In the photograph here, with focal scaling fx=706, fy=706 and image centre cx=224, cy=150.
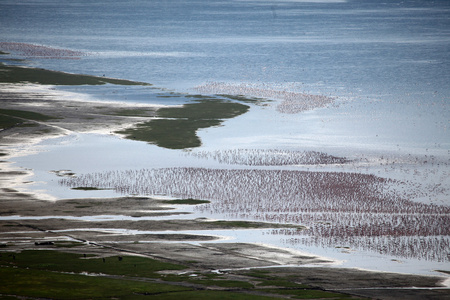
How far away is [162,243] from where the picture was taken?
3953cm

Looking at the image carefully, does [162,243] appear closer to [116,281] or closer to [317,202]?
[116,281]

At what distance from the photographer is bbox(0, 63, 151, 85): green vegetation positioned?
104 metres

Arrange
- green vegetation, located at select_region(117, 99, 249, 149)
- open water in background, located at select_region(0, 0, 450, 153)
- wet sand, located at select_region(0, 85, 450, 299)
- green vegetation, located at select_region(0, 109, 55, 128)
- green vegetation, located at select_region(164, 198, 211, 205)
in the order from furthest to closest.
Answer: open water in background, located at select_region(0, 0, 450, 153)
green vegetation, located at select_region(0, 109, 55, 128)
green vegetation, located at select_region(117, 99, 249, 149)
green vegetation, located at select_region(164, 198, 211, 205)
wet sand, located at select_region(0, 85, 450, 299)

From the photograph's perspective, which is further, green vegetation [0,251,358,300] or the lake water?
the lake water

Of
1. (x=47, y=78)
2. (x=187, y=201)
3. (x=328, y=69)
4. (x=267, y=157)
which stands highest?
(x=328, y=69)

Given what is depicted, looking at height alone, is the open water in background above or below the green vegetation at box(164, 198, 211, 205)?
above

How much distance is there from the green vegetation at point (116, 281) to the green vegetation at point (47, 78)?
7068 cm

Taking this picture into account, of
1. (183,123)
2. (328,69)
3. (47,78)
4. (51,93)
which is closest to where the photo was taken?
(183,123)

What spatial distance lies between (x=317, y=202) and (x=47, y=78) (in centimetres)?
6942

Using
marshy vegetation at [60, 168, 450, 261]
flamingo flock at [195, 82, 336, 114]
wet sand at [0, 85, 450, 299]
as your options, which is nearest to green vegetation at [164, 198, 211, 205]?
marshy vegetation at [60, 168, 450, 261]

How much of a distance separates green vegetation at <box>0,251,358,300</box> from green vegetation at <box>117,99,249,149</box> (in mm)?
30036

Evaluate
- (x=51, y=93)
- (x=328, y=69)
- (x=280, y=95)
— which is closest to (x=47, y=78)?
(x=51, y=93)

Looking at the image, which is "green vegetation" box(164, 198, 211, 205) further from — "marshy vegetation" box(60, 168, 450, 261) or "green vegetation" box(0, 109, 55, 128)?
"green vegetation" box(0, 109, 55, 128)

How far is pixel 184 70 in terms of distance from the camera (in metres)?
127
